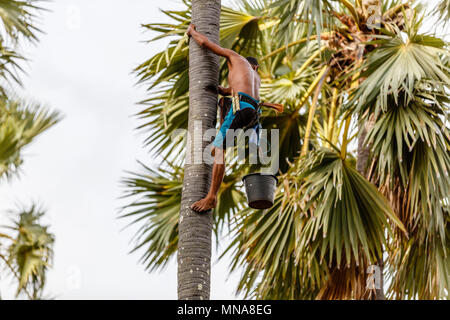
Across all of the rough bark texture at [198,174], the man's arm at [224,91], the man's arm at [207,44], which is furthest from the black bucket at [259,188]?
the man's arm at [207,44]

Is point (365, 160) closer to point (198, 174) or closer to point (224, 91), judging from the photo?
point (224, 91)

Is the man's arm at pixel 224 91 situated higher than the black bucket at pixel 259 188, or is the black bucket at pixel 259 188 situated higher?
the man's arm at pixel 224 91

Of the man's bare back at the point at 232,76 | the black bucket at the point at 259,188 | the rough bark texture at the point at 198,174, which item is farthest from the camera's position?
the black bucket at the point at 259,188

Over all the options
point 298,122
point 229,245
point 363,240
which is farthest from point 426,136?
point 229,245

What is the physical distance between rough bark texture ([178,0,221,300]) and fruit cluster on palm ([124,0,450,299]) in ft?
7.99

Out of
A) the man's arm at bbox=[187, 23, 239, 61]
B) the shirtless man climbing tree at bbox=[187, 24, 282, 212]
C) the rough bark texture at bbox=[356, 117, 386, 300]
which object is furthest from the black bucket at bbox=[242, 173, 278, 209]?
the rough bark texture at bbox=[356, 117, 386, 300]

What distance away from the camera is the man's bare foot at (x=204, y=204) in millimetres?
5340

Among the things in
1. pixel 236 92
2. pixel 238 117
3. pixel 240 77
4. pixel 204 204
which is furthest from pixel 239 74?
pixel 204 204

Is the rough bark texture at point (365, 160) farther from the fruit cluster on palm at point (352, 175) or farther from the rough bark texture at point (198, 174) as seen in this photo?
the rough bark texture at point (198, 174)

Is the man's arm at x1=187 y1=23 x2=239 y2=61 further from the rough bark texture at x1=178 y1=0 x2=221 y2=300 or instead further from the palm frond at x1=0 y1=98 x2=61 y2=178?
the palm frond at x1=0 y1=98 x2=61 y2=178

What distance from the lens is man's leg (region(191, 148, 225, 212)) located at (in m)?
5.34

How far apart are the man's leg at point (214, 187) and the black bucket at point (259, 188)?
56 centimetres

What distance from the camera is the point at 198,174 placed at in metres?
5.55

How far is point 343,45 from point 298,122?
55.9 inches
